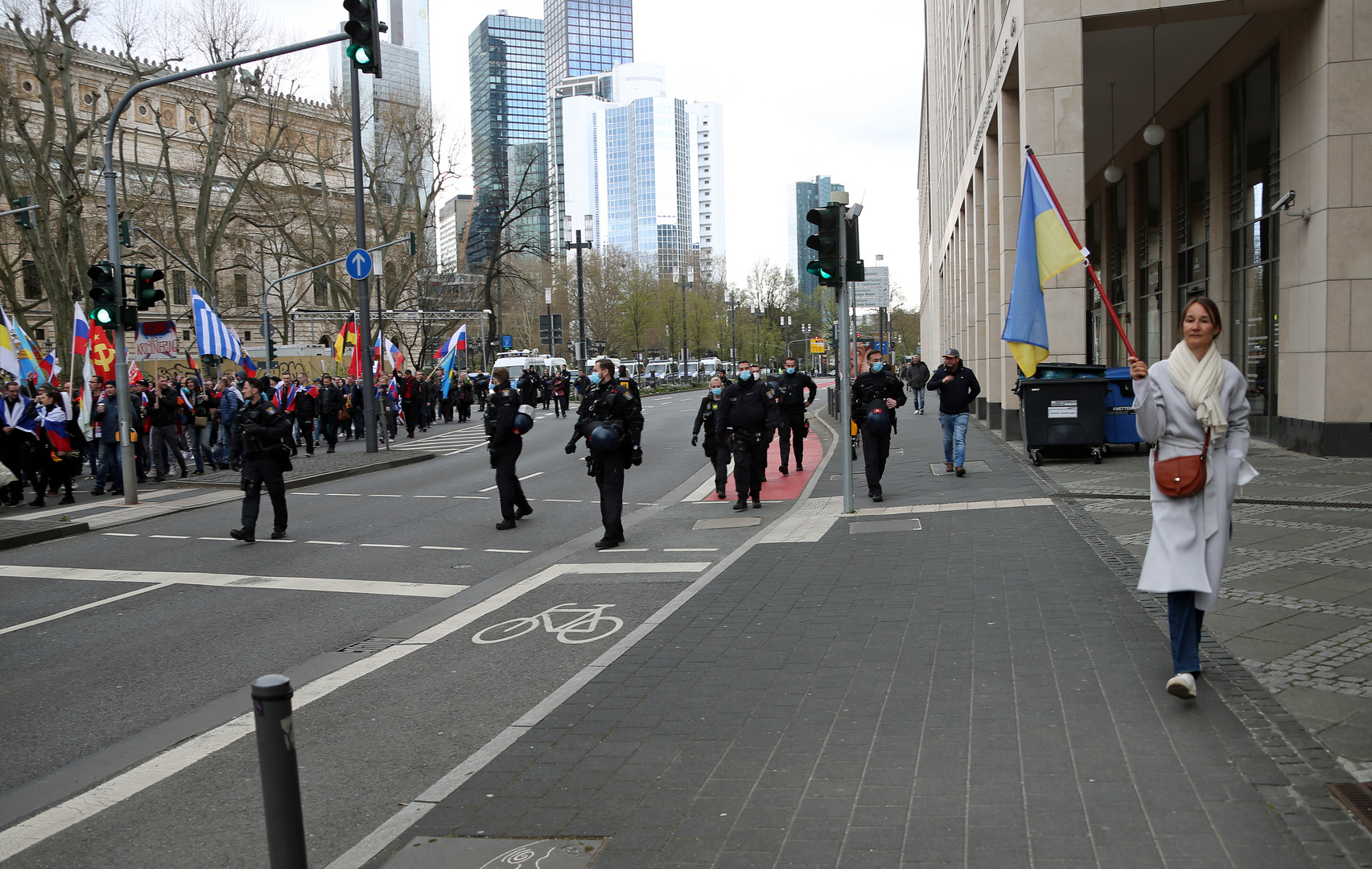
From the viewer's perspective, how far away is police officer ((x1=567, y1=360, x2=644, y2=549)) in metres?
10.6

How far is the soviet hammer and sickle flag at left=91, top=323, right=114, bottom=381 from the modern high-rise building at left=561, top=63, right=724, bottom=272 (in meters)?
165

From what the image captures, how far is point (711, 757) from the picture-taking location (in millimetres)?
4426

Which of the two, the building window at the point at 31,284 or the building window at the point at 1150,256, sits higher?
the building window at the point at 31,284

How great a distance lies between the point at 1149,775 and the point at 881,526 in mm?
6719

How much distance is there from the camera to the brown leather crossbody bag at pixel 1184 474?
4.79 m

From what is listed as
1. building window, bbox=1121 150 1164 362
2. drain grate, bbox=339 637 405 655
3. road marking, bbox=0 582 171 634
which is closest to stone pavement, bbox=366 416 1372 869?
drain grate, bbox=339 637 405 655

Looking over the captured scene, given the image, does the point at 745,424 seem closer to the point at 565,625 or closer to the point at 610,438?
the point at 610,438

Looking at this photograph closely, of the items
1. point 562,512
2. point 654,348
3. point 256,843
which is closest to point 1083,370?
point 562,512

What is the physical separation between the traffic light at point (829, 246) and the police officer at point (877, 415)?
2166 millimetres

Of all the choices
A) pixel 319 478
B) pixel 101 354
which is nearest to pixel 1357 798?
pixel 319 478

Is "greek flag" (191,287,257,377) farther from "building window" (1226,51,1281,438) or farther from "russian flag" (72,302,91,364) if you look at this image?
"building window" (1226,51,1281,438)

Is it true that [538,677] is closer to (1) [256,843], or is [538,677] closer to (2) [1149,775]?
(1) [256,843]

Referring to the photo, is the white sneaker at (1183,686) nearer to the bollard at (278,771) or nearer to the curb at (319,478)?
the bollard at (278,771)

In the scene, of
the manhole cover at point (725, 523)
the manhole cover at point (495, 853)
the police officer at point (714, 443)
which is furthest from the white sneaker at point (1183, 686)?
the police officer at point (714, 443)
